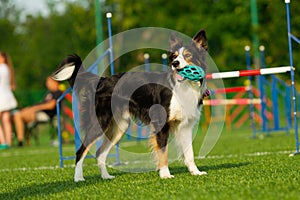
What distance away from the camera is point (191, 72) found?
6.65m

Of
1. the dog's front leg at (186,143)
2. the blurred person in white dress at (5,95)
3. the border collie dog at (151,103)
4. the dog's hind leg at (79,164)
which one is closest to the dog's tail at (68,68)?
the border collie dog at (151,103)

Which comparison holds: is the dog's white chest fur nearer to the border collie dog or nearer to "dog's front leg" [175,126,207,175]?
the border collie dog

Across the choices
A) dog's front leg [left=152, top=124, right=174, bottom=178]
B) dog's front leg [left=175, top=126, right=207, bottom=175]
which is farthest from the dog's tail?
dog's front leg [left=175, top=126, right=207, bottom=175]

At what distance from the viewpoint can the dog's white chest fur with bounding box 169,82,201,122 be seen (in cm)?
687

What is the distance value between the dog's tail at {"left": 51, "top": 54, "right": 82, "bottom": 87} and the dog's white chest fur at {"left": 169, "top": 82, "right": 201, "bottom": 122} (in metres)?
1.31

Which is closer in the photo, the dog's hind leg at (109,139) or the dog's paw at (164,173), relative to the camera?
the dog's paw at (164,173)

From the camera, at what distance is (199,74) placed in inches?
264

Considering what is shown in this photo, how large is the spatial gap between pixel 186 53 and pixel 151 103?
766mm

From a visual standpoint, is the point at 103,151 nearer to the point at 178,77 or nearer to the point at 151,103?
the point at 151,103

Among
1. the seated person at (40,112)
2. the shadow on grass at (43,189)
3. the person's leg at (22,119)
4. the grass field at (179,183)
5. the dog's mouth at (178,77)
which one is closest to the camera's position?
the grass field at (179,183)

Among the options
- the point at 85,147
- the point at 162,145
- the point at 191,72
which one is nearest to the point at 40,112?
the point at 85,147

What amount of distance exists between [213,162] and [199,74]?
2165 millimetres

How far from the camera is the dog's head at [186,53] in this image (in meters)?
6.64

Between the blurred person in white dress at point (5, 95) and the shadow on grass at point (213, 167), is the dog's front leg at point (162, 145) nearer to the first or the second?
the shadow on grass at point (213, 167)
